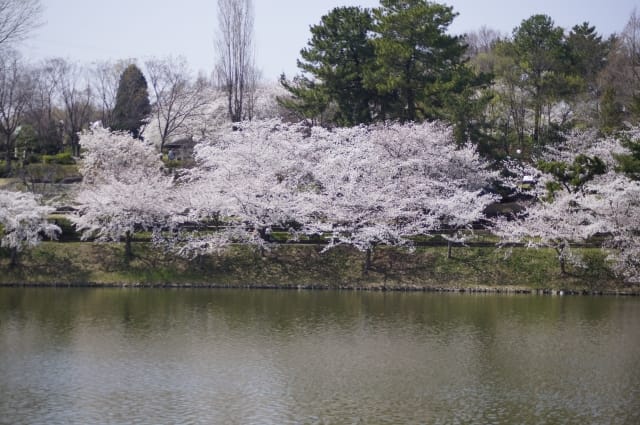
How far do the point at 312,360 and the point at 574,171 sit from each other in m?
21.3

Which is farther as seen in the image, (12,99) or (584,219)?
(12,99)

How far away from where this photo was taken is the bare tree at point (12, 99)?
5528 cm

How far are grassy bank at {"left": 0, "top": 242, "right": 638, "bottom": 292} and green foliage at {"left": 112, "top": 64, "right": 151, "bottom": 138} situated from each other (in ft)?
83.6

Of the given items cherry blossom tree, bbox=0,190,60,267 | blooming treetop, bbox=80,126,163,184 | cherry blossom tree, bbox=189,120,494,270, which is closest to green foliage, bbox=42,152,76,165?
blooming treetop, bbox=80,126,163,184

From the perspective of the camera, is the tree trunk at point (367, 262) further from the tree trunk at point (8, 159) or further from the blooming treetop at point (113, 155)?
the tree trunk at point (8, 159)

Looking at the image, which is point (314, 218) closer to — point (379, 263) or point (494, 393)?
point (379, 263)

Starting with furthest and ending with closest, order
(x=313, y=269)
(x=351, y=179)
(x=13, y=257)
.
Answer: (x=351, y=179) < (x=313, y=269) < (x=13, y=257)

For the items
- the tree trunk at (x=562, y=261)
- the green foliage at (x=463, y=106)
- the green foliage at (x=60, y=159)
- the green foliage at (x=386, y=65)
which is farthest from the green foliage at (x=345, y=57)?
the green foliage at (x=60, y=159)

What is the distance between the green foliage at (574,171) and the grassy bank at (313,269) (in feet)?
10.9

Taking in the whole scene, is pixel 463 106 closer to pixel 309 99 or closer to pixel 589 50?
pixel 309 99

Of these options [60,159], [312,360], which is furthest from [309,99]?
[312,360]

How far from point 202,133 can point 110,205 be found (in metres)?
25.8

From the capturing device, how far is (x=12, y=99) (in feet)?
191

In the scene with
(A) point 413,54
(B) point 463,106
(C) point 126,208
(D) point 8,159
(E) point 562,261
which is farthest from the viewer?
(D) point 8,159
